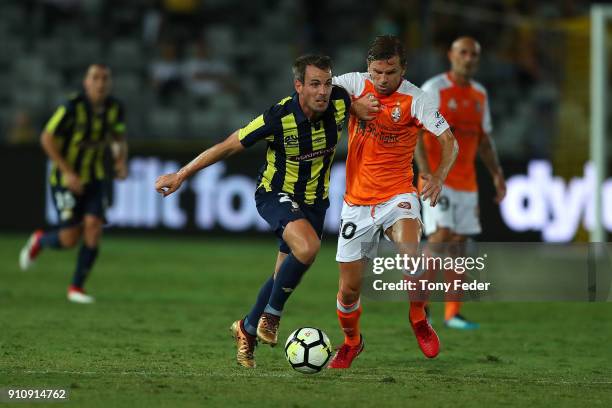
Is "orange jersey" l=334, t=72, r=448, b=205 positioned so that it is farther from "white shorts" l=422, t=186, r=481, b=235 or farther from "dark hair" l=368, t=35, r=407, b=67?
"white shorts" l=422, t=186, r=481, b=235

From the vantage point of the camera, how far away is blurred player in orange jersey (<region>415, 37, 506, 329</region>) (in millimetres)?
8969

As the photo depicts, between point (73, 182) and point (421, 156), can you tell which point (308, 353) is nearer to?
point (421, 156)

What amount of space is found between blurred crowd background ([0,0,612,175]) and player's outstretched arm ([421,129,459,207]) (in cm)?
908

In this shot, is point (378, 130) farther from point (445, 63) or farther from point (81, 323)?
point (445, 63)

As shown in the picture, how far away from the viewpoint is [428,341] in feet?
23.1

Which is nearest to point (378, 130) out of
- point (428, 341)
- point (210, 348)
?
point (428, 341)

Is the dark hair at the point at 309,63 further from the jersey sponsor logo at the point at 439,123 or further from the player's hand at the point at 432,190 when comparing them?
the player's hand at the point at 432,190

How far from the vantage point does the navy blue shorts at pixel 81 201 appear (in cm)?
1043

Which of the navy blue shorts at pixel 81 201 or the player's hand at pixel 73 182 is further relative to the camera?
the navy blue shorts at pixel 81 201

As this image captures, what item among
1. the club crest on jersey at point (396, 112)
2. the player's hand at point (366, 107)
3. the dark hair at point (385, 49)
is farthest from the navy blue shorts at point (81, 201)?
the dark hair at point (385, 49)

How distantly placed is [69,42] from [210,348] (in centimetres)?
1129

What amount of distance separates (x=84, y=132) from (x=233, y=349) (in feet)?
12.0

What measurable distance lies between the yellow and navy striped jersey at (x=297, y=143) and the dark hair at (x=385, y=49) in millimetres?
304

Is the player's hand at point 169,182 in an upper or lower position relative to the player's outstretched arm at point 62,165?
lower
